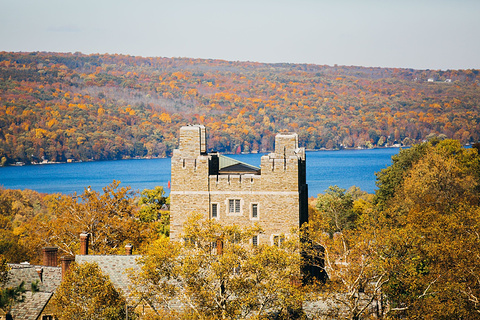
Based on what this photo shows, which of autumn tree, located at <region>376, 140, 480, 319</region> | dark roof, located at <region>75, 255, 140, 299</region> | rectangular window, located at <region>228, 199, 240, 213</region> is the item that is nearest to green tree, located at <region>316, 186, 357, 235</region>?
autumn tree, located at <region>376, 140, 480, 319</region>

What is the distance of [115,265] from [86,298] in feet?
26.9

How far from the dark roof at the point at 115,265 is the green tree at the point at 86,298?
677 centimetres

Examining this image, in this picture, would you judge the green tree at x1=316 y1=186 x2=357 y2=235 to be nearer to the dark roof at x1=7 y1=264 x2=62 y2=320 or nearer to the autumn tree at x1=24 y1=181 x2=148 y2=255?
the autumn tree at x1=24 y1=181 x2=148 y2=255

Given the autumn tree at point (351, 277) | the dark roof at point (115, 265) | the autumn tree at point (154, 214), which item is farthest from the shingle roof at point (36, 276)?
the autumn tree at point (154, 214)

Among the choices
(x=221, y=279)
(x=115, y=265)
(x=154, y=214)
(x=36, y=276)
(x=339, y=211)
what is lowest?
(x=339, y=211)

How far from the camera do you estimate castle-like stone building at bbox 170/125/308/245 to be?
5088 cm

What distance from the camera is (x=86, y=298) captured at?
122 ft

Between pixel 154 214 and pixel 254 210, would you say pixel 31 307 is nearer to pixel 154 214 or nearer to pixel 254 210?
pixel 254 210

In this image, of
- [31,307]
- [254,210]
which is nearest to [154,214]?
[254,210]

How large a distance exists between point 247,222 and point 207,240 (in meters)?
13.8

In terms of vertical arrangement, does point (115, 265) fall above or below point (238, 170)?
below

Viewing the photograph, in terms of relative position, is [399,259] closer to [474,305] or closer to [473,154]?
[474,305]

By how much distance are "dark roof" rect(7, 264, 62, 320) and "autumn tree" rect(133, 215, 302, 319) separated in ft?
23.9

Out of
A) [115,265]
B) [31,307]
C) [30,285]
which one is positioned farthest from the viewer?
[115,265]
